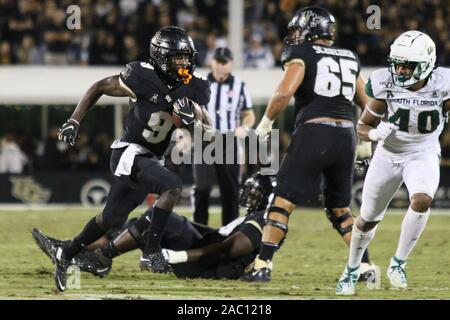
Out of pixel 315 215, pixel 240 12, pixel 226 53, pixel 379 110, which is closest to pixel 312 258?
pixel 226 53

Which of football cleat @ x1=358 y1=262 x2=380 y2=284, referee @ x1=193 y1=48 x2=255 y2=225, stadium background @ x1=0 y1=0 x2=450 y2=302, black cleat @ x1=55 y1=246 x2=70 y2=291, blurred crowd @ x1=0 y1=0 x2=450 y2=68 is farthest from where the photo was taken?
blurred crowd @ x1=0 y1=0 x2=450 y2=68

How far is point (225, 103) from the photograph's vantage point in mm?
9930

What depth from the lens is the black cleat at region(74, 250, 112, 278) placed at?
23.8 feet

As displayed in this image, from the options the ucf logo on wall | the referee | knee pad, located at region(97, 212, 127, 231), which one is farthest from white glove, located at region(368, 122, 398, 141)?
the ucf logo on wall

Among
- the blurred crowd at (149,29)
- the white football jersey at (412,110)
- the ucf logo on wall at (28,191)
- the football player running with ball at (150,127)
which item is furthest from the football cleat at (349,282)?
the blurred crowd at (149,29)

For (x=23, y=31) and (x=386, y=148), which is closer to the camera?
(x=386, y=148)

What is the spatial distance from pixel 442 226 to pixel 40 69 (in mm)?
7143

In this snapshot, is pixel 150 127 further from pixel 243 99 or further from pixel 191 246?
pixel 243 99

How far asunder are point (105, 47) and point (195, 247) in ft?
33.0

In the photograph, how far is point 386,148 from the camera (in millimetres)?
6660

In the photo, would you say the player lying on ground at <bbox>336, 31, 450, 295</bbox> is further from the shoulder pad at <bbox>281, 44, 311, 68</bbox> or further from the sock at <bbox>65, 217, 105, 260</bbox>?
the sock at <bbox>65, 217, 105, 260</bbox>

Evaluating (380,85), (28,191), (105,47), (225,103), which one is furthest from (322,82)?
(105,47)

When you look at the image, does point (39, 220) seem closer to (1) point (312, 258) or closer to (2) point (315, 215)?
(2) point (315, 215)

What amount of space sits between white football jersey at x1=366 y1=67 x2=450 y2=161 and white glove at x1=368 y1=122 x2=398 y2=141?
0.12 meters
